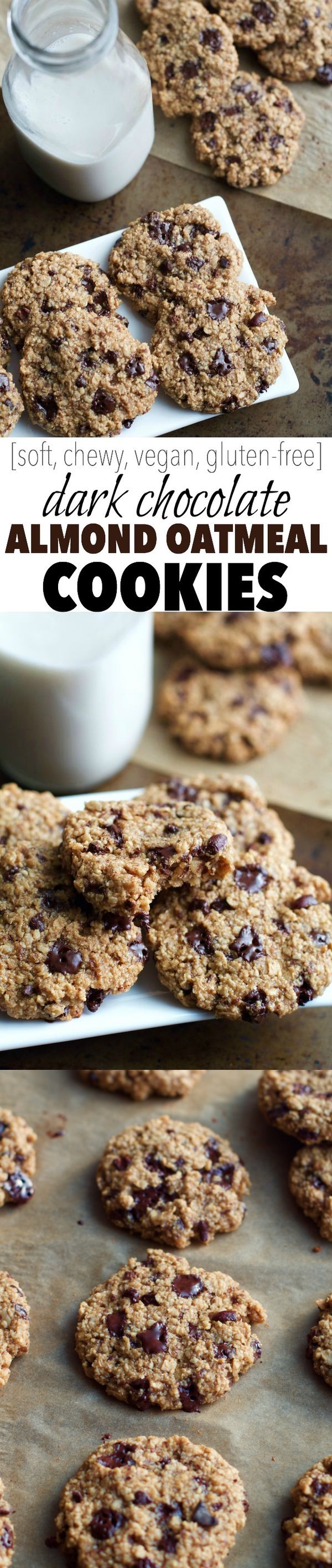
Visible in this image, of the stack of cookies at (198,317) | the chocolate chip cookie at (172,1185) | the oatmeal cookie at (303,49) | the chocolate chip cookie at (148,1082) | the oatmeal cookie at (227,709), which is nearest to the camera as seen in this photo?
the stack of cookies at (198,317)

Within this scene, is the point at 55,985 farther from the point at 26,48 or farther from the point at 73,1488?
the point at 26,48

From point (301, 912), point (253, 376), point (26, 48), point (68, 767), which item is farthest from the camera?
point (68, 767)

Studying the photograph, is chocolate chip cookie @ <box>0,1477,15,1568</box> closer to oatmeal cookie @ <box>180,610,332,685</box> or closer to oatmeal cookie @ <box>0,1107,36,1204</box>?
oatmeal cookie @ <box>0,1107,36,1204</box>

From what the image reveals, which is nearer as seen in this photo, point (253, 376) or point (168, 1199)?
point (253, 376)

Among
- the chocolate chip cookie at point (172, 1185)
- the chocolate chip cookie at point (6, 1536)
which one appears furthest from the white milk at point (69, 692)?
the chocolate chip cookie at point (6, 1536)

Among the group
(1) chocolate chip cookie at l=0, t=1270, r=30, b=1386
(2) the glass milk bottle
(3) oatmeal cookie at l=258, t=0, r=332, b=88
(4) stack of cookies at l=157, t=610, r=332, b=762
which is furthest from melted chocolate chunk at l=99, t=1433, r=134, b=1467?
(3) oatmeal cookie at l=258, t=0, r=332, b=88

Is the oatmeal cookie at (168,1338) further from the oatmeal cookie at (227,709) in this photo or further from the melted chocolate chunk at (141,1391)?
the oatmeal cookie at (227,709)

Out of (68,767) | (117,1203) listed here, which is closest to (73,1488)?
(117,1203)
